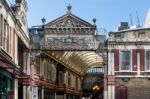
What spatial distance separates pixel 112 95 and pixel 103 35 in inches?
244

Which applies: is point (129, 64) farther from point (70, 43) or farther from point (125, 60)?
point (70, 43)

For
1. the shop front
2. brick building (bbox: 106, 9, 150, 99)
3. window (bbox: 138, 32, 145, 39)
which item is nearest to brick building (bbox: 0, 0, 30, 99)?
the shop front

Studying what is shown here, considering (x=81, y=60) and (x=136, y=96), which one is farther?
(x=81, y=60)

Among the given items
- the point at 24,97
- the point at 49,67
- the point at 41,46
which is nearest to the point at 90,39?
the point at 41,46

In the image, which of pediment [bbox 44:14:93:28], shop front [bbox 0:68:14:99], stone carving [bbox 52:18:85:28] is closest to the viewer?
shop front [bbox 0:68:14:99]

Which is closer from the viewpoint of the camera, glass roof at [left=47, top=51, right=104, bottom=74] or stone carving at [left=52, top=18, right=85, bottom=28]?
stone carving at [left=52, top=18, right=85, bottom=28]

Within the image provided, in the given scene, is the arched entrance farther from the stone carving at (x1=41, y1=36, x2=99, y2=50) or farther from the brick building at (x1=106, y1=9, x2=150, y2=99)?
the brick building at (x1=106, y1=9, x2=150, y2=99)

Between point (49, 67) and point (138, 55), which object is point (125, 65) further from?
point (49, 67)

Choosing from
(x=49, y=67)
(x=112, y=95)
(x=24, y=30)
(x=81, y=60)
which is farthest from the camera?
(x=81, y=60)

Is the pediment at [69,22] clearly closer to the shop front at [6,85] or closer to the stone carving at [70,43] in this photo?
the stone carving at [70,43]

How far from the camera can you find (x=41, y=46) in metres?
54.1

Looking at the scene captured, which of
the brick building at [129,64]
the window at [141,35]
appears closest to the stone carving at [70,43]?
the brick building at [129,64]

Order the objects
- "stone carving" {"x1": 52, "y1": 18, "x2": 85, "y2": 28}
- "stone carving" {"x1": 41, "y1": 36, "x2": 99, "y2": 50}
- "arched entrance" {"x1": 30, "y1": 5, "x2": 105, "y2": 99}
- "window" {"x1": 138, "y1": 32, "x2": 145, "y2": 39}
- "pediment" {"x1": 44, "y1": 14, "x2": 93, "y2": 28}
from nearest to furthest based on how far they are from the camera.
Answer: "pediment" {"x1": 44, "y1": 14, "x2": 93, "y2": 28} → "stone carving" {"x1": 52, "y1": 18, "x2": 85, "y2": 28} → "arched entrance" {"x1": 30, "y1": 5, "x2": 105, "y2": 99} → "stone carving" {"x1": 41, "y1": 36, "x2": 99, "y2": 50} → "window" {"x1": 138, "y1": 32, "x2": 145, "y2": 39}

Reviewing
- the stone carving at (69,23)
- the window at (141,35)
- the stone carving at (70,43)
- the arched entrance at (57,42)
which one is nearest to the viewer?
the stone carving at (69,23)
